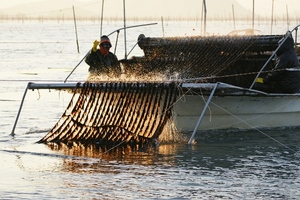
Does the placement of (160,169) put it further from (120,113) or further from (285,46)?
(285,46)

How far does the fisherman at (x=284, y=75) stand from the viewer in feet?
53.4

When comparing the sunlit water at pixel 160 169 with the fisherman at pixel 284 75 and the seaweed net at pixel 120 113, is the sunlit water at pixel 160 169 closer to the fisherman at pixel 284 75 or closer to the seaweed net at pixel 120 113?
the seaweed net at pixel 120 113

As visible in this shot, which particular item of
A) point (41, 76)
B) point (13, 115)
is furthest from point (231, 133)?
point (41, 76)

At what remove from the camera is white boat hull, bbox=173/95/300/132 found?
1595 centimetres

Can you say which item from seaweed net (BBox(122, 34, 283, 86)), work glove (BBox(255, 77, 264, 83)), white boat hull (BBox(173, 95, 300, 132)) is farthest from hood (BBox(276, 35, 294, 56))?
white boat hull (BBox(173, 95, 300, 132))

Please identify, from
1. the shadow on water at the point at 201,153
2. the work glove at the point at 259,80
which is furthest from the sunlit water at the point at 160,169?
the work glove at the point at 259,80

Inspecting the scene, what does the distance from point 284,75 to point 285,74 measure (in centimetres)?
2

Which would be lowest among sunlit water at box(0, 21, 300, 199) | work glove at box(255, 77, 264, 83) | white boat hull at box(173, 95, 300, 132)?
sunlit water at box(0, 21, 300, 199)

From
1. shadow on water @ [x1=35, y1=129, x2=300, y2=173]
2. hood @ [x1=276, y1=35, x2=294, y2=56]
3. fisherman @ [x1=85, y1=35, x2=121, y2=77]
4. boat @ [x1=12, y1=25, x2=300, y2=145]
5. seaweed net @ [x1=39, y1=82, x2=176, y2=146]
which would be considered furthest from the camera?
fisherman @ [x1=85, y1=35, x2=121, y2=77]

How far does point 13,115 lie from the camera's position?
20.3m

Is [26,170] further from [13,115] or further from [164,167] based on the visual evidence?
[13,115]

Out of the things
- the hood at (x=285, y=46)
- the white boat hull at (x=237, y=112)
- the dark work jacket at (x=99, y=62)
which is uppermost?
the hood at (x=285, y=46)

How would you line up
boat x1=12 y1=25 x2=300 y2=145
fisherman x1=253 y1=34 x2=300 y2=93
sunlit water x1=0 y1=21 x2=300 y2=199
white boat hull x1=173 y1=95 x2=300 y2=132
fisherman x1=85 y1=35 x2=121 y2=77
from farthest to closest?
1. fisherman x1=85 y1=35 x2=121 y2=77
2. fisherman x1=253 y1=34 x2=300 y2=93
3. white boat hull x1=173 y1=95 x2=300 y2=132
4. boat x1=12 y1=25 x2=300 y2=145
5. sunlit water x1=0 y1=21 x2=300 y2=199

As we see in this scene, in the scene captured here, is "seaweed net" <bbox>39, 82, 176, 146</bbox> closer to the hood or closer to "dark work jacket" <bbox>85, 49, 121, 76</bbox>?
"dark work jacket" <bbox>85, 49, 121, 76</bbox>
